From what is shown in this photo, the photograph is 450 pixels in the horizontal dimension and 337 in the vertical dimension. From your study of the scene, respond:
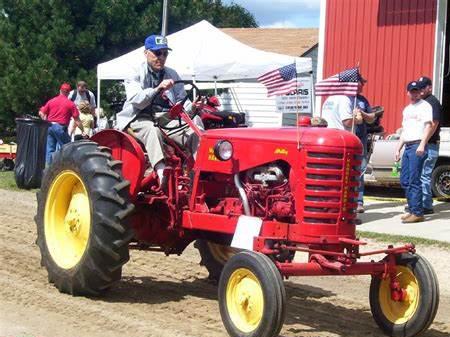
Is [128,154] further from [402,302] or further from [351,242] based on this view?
[402,302]

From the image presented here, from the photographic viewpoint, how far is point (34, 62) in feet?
78.2

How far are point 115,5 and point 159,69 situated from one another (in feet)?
61.5

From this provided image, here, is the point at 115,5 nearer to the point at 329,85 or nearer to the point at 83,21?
the point at 83,21

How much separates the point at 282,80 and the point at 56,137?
8479 mm

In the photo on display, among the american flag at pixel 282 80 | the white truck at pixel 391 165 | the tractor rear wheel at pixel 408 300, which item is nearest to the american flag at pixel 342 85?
the american flag at pixel 282 80

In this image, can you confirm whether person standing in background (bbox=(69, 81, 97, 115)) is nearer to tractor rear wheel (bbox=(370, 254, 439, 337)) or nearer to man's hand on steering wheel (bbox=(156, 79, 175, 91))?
man's hand on steering wheel (bbox=(156, 79, 175, 91))

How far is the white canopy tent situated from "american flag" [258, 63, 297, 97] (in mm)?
8717

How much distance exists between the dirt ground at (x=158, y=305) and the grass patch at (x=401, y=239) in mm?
650

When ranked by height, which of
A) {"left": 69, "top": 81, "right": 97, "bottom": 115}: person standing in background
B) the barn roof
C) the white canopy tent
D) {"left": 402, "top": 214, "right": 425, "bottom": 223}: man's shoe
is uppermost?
the barn roof

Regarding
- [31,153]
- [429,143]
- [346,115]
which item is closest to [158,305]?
[346,115]

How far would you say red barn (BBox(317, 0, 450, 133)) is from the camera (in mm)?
14352

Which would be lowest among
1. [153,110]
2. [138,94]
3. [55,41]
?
[153,110]

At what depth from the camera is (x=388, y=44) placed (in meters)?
15.0

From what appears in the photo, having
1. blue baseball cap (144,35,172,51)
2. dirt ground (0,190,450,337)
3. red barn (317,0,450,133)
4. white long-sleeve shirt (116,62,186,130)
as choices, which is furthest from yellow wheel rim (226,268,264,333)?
red barn (317,0,450,133)
